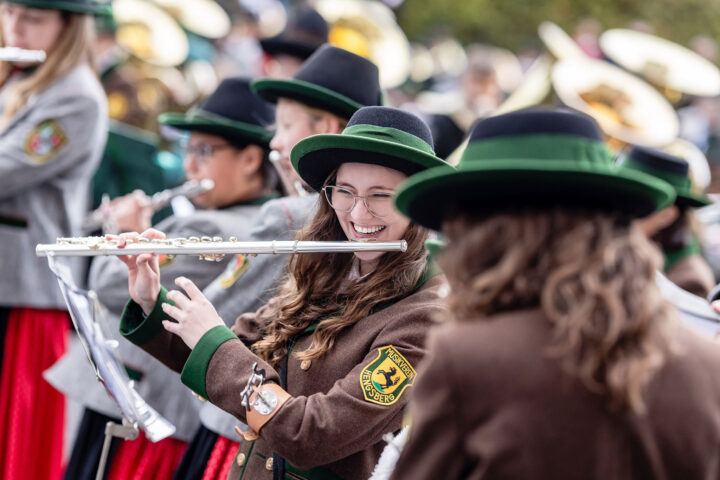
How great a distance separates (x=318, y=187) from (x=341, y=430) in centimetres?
86

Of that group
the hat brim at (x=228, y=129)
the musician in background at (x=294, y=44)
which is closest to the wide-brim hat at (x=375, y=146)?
the hat brim at (x=228, y=129)

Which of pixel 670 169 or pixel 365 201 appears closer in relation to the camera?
pixel 365 201

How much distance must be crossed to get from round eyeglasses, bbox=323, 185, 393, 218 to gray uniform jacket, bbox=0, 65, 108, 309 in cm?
208

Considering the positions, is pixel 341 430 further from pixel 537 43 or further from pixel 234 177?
pixel 537 43

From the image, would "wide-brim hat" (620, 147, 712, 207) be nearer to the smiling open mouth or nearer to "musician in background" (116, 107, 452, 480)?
"musician in background" (116, 107, 452, 480)

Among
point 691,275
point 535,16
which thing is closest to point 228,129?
point 691,275

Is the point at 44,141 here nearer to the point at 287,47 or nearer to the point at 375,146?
the point at 287,47

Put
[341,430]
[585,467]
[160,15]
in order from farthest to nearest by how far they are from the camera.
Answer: [160,15] < [341,430] < [585,467]

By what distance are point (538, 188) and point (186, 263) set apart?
6.98 ft

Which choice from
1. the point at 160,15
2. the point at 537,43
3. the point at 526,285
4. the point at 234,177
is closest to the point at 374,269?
the point at 526,285

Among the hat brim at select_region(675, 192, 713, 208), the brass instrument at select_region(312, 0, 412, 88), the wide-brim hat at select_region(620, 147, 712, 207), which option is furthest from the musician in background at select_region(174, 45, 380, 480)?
the brass instrument at select_region(312, 0, 412, 88)

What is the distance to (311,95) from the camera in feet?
11.5

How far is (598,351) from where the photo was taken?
5.33 ft

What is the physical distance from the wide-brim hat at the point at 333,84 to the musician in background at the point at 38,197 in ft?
4.11
